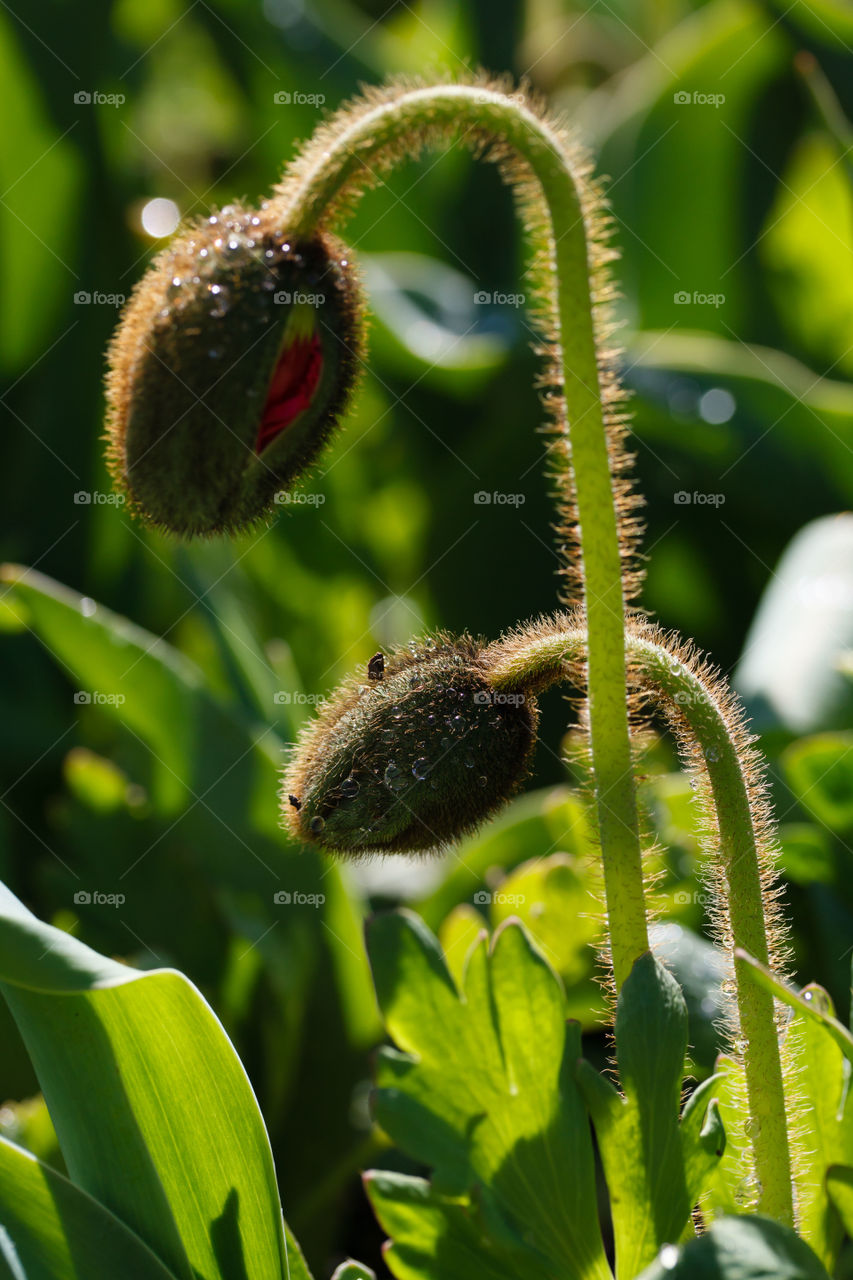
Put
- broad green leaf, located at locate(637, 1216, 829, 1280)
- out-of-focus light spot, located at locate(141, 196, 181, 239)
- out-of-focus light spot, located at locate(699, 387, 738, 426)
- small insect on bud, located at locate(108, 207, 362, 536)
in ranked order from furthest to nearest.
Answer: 1. out-of-focus light spot, located at locate(699, 387, 738, 426)
2. out-of-focus light spot, located at locate(141, 196, 181, 239)
3. small insect on bud, located at locate(108, 207, 362, 536)
4. broad green leaf, located at locate(637, 1216, 829, 1280)

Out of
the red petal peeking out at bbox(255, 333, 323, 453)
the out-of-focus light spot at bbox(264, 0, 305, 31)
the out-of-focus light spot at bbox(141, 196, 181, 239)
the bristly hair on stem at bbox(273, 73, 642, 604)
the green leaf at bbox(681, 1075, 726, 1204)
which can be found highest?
the out-of-focus light spot at bbox(264, 0, 305, 31)

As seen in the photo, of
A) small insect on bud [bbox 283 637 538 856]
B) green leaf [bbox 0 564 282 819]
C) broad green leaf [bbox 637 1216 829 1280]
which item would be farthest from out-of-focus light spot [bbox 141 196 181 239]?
broad green leaf [bbox 637 1216 829 1280]

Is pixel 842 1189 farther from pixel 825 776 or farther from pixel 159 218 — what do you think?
pixel 159 218

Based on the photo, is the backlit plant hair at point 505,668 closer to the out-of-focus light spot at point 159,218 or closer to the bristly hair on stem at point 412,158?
the bristly hair on stem at point 412,158

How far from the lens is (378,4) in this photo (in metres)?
3.60

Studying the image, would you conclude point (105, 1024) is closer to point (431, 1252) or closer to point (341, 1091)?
point (431, 1252)

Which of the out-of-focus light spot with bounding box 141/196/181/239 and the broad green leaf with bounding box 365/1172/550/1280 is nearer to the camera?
the broad green leaf with bounding box 365/1172/550/1280

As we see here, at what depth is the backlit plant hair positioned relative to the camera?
2.69ft

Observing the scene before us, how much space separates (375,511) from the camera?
2.21 m

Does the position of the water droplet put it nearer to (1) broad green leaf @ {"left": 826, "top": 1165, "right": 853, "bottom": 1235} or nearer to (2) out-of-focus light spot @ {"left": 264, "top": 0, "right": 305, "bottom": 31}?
(1) broad green leaf @ {"left": 826, "top": 1165, "right": 853, "bottom": 1235}

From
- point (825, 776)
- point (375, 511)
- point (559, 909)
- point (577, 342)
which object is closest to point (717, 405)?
point (375, 511)

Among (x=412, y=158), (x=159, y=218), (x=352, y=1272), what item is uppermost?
(x=159, y=218)

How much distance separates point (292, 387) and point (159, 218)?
43.8 inches

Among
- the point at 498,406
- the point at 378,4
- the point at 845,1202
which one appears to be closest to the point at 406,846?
the point at 845,1202
